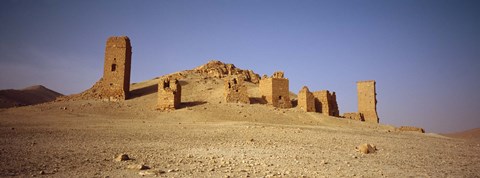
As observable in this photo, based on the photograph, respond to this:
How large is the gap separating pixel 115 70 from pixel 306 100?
17258 mm

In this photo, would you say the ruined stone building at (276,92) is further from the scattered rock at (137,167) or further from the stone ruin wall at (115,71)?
→ the scattered rock at (137,167)

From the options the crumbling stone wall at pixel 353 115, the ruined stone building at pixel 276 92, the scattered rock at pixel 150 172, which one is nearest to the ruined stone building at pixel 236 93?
the ruined stone building at pixel 276 92

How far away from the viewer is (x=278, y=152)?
28.0 ft

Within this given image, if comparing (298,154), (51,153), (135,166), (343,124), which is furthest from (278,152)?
(343,124)

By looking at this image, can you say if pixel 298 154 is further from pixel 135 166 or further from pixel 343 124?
pixel 343 124

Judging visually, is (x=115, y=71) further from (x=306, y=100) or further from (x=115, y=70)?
(x=306, y=100)

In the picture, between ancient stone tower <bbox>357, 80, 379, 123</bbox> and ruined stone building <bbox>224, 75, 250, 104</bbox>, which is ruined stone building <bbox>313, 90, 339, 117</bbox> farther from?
ruined stone building <bbox>224, 75, 250, 104</bbox>

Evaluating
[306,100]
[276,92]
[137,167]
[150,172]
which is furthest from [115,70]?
[150,172]

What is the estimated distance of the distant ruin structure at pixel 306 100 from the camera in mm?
25767

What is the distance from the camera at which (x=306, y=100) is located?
1013 inches

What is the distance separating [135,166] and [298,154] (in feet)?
13.8

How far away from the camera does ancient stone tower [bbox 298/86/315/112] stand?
2577 cm

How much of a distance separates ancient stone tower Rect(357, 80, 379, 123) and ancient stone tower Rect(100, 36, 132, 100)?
22581 mm

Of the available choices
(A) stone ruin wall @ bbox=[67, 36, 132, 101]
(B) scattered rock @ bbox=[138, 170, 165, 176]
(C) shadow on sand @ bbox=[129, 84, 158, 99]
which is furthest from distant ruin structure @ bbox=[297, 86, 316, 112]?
(B) scattered rock @ bbox=[138, 170, 165, 176]
